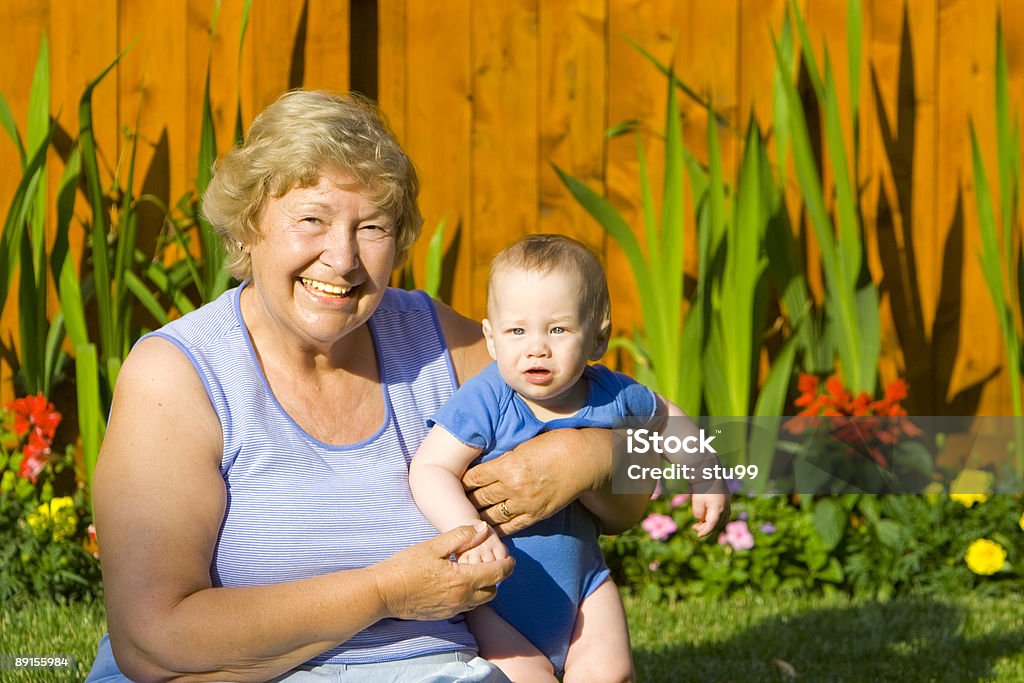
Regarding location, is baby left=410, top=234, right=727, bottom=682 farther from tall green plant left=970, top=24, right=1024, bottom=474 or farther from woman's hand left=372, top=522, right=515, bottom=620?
tall green plant left=970, top=24, right=1024, bottom=474

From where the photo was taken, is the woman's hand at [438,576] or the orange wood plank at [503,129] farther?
the orange wood plank at [503,129]

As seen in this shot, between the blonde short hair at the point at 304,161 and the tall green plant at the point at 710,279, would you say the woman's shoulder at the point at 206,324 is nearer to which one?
the blonde short hair at the point at 304,161

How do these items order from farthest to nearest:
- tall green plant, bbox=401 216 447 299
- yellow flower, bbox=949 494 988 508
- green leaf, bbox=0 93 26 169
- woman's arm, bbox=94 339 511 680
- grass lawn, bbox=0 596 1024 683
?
tall green plant, bbox=401 216 447 299, yellow flower, bbox=949 494 988 508, green leaf, bbox=0 93 26 169, grass lawn, bbox=0 596 1024 683, woman's arm, bbox=94 339 511 680

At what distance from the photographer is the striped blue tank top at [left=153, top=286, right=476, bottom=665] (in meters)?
1.92

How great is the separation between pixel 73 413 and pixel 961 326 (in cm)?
331

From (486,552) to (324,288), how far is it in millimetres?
519

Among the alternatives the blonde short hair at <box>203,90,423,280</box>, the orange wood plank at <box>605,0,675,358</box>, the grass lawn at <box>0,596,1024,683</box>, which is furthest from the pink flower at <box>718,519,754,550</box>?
the blonde short hair at <box>203,90,423,280</box>

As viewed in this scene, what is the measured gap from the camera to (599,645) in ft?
7.03

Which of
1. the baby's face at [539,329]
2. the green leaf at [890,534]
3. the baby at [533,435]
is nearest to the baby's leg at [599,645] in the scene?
the baby at [533,435]

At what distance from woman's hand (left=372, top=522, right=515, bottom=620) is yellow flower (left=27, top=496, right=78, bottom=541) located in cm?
228

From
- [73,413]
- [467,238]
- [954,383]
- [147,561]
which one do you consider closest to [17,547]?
[73,413]

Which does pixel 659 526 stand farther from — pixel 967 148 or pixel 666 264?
pixel 967 148

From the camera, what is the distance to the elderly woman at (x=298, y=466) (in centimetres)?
184

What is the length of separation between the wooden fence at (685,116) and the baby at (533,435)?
7.65 feet
